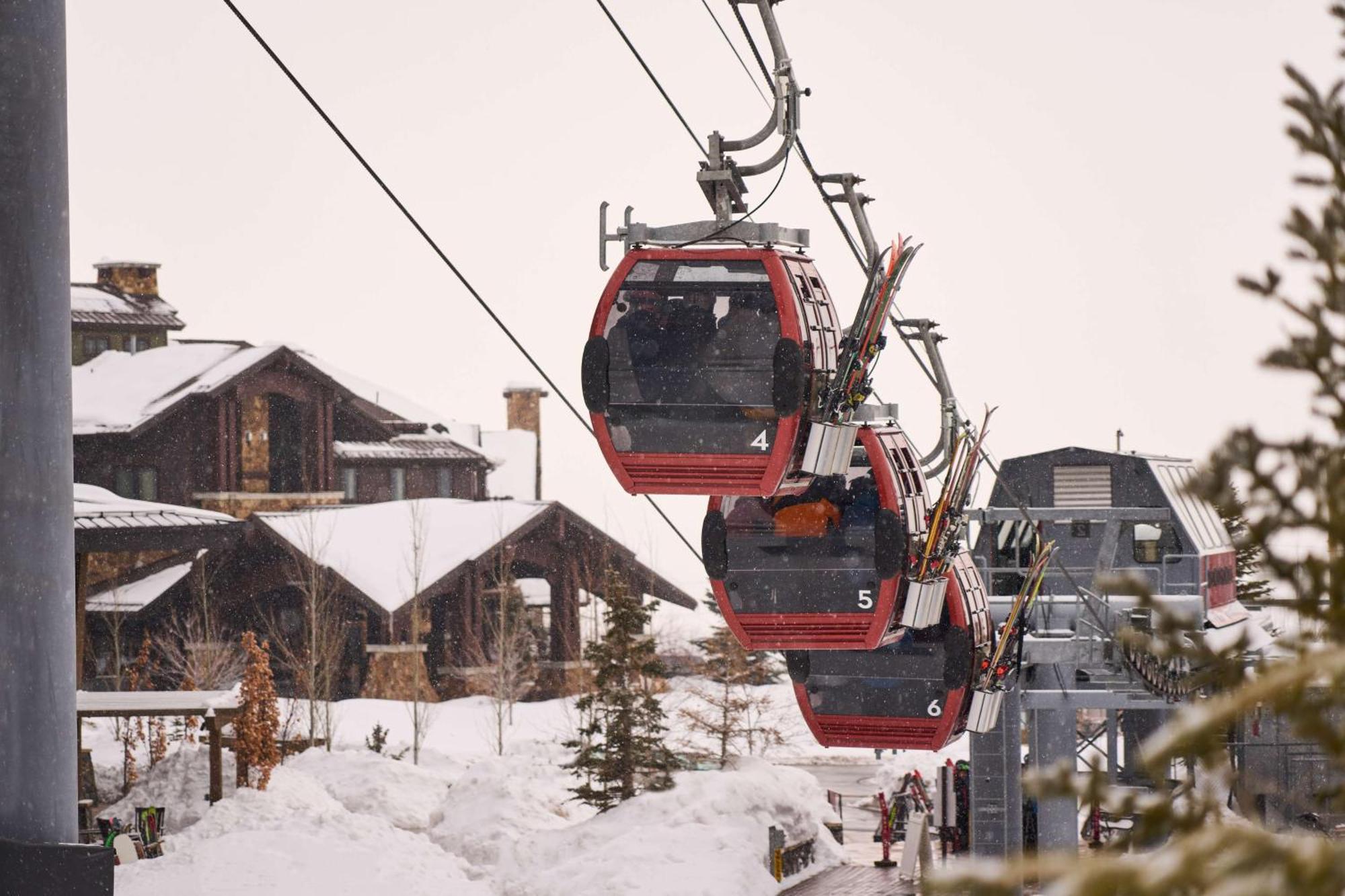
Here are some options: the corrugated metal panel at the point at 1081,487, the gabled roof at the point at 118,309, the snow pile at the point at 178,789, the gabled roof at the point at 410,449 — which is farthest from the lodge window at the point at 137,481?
the corrugated metal panel at the point at 1081,487

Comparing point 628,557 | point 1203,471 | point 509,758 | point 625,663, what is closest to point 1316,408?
point 1203,471

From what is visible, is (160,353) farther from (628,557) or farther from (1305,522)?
(1305,522)

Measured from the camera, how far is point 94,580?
50.6 meters

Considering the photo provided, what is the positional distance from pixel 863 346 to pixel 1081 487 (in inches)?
873

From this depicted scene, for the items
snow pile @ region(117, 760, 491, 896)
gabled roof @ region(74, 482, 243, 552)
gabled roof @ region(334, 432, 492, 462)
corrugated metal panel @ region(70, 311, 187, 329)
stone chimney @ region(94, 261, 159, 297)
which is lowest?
snow pile @ region(117, 760, 491, 896)

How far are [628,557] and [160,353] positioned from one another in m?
15.0

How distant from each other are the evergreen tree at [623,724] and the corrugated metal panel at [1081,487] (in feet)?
26.6

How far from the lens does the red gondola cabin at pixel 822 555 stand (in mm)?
16188

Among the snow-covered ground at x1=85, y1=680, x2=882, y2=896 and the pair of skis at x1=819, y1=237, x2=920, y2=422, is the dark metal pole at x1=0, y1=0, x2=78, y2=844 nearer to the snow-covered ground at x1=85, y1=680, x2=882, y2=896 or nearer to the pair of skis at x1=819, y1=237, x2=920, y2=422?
the pair of skis at x1=819, y1=237, x2=920, y2=422

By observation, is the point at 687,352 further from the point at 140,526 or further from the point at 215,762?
the point at 215,762

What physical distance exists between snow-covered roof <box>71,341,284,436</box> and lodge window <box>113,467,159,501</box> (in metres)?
1.45

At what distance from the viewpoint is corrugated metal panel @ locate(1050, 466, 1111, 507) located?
34.8 metres

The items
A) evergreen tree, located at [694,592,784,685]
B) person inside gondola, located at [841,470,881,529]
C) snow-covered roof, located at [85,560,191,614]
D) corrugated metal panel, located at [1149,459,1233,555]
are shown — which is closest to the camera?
person inside gondola, located at [841,470,881,529]

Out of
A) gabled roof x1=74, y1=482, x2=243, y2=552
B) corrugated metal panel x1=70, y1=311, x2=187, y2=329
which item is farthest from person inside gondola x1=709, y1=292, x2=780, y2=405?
corrugated metal panel x1=70, y1=311, x2=187, y2=329
